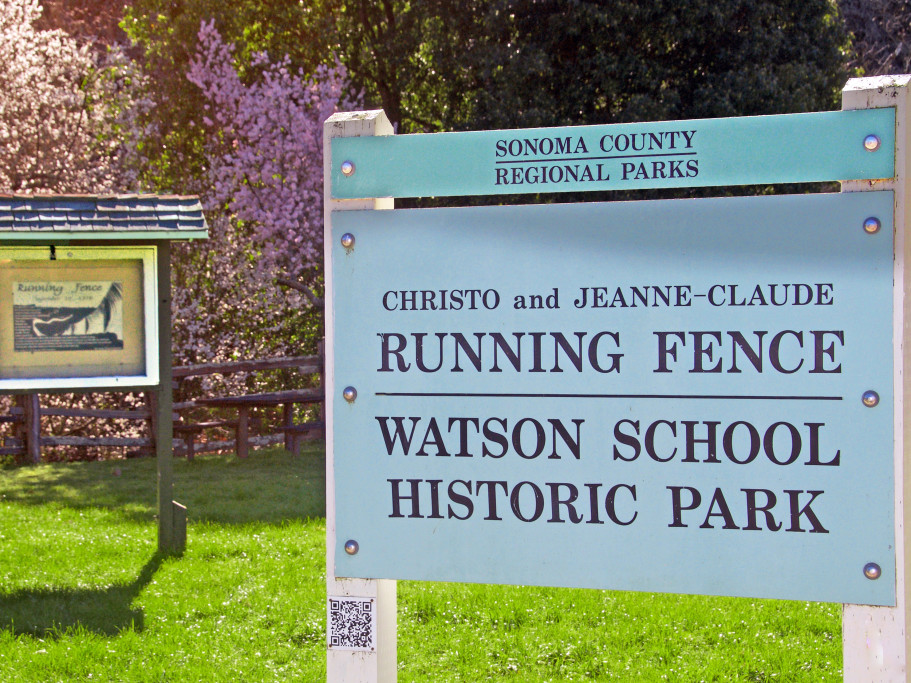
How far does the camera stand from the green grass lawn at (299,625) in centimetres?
435

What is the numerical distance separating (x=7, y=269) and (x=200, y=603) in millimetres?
3049

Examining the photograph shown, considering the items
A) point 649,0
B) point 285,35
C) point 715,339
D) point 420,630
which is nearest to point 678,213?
point 715,339

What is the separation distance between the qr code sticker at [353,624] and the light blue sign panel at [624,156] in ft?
4.06

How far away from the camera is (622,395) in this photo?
2627 mm

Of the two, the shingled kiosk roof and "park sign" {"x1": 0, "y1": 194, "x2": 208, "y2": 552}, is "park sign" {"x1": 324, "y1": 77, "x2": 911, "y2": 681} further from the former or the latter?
"park sign" {"x1": 0, "y1": 194, "x2": 208, "y2": 552}

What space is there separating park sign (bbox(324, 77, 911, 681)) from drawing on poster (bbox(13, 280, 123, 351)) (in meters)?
4.45

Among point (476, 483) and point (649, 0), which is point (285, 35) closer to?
point (649, 0)

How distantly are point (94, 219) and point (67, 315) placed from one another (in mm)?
742

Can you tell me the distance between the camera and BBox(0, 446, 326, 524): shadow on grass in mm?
8555

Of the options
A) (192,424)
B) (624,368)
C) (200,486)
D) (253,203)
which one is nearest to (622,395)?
(624,368)

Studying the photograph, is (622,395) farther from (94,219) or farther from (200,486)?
(200,486)

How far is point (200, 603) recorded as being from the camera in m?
5.38

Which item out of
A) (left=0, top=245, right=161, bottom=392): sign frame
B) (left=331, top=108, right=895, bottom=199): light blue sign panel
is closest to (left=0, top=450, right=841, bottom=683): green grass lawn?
(left=0, top=245, right=161, bottom=392): sign frame

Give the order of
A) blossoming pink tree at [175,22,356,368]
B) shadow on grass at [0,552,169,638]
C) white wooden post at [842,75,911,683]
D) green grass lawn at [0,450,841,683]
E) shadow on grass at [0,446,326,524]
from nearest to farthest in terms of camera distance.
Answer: white wooden post at [842,75,911,683]
green grass lawn at [0,450,841,683]
shadow on grass at [0,552,169,638]
shadow on grass at [0,446,326,524]
blossoming pink tree at [175,22,356,368]
